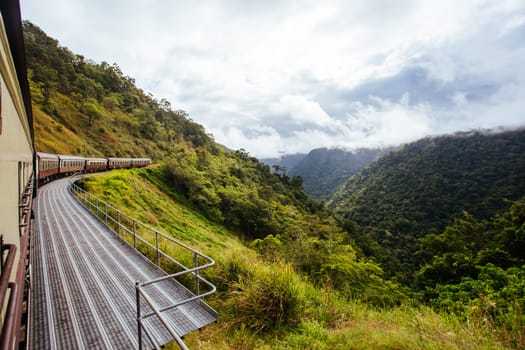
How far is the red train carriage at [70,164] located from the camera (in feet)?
71.1

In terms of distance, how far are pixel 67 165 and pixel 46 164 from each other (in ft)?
15.2

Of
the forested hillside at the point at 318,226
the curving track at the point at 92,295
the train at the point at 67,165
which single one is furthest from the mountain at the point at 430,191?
the train at the point at 67,165

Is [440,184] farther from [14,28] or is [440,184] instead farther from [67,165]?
[14,28]

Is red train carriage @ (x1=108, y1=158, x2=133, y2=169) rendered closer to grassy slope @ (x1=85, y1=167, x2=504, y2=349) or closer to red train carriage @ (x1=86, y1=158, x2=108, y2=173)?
red train carriage @ (x1=86, y1=158, x2=108, y2=173)

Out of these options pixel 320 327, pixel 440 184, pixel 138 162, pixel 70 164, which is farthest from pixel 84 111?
pixel 440 184

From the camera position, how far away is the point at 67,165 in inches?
892

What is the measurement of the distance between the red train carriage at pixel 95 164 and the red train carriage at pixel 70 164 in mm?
533

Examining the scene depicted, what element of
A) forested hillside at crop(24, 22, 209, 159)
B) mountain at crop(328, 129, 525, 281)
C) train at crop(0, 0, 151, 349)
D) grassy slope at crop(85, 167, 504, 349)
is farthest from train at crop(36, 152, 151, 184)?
mountain at crop(328, 129, 525, 281)

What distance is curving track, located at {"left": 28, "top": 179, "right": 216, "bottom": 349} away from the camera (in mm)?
3455

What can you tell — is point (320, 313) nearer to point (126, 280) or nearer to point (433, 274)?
point (126, 280)

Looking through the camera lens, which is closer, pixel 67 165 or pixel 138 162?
pixel 67 165

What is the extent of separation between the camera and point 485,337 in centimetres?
324

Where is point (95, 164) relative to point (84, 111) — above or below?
below

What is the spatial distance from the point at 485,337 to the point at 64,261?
8136mm
